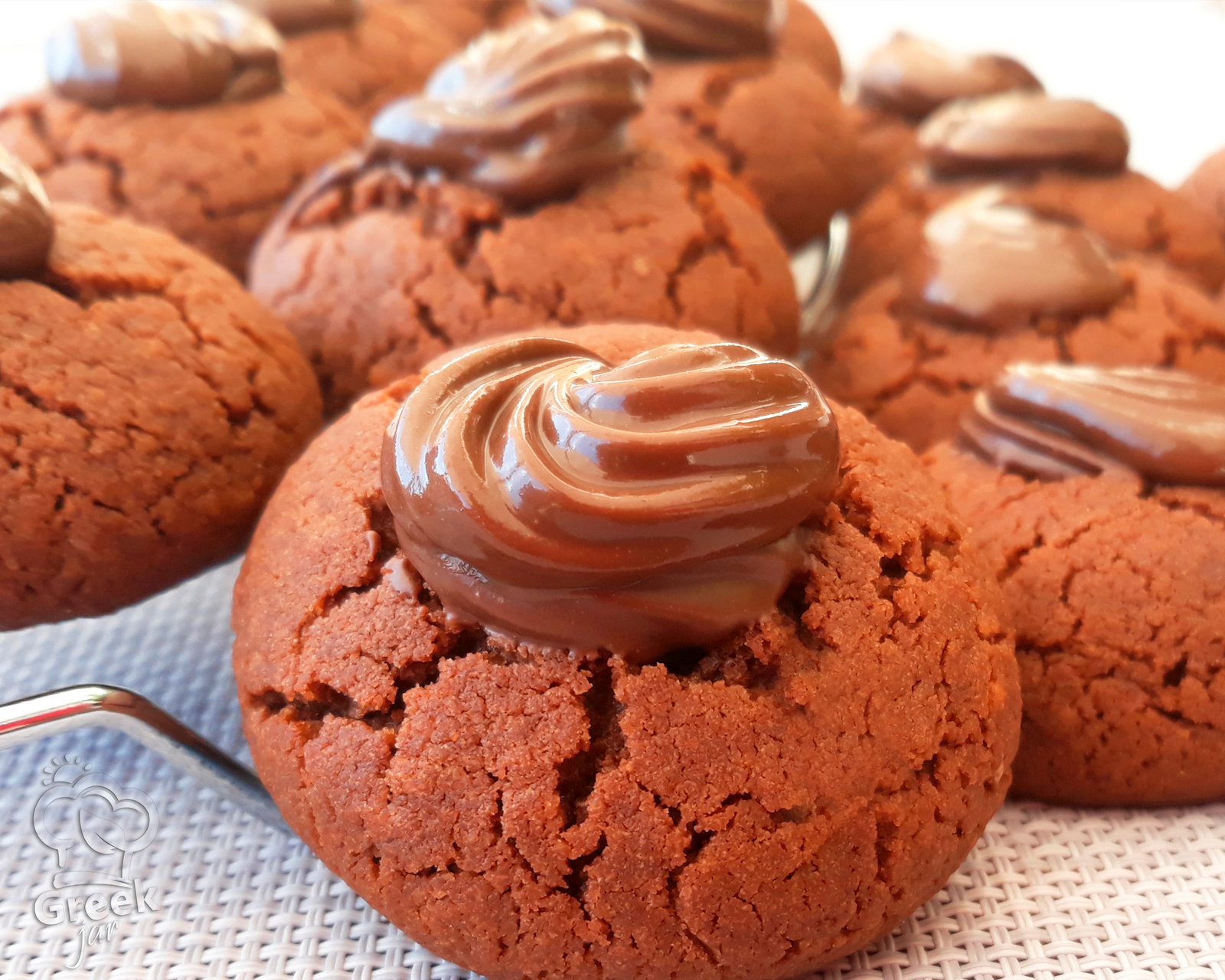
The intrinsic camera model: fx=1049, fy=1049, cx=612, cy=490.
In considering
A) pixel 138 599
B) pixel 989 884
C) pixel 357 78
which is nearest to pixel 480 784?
pixel 989 884

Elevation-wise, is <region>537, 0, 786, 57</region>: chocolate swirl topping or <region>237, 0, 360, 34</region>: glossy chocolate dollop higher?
<region>537, 0, 786, 57</region>: chocolate swirl topping

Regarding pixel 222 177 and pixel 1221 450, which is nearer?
pixel 1221 450

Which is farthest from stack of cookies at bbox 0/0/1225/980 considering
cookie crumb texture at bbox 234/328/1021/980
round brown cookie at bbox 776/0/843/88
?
round brown cookie at bbox 776/0/843/88

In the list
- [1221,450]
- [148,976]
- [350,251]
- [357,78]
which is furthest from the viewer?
[357,78]

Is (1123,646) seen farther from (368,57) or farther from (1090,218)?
(368,57)

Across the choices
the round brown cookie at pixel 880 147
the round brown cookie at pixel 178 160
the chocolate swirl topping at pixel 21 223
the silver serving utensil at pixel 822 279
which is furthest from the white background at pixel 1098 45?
the chocolate swirl topping at pixel 21 223

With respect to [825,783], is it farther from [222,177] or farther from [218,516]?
[222,177]

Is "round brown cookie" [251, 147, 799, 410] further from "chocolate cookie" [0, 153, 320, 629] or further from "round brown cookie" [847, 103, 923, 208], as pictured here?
"round brown cookie" [847, 103, 923, 208]
